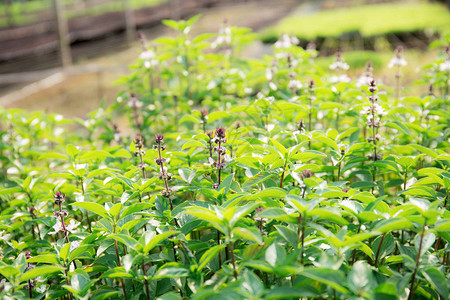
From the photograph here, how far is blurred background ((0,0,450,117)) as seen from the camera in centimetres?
463

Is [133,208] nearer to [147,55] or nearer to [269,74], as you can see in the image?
[269,74]

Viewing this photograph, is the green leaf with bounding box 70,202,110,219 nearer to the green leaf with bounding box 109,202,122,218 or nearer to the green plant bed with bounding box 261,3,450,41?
the green leaf with bounding box 109,202,122,218

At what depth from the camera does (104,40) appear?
395 inches

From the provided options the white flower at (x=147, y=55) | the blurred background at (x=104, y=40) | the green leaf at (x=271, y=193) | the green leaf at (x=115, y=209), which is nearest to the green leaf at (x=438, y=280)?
the green leaf at (x=271, y=193)

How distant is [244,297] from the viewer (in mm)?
790

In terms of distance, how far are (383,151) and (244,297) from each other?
93 cm

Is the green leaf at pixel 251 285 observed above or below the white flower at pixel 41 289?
above

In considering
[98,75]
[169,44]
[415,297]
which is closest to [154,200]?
[415,297]

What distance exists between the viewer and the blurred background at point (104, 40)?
4629mm

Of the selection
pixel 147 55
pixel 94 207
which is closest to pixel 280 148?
pixel 94 207

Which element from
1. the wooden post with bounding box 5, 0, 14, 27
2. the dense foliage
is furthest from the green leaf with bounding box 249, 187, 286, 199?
the wooden post with bounding box 5, 0, 14, 27

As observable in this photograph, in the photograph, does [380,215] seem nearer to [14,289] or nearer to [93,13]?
[14,289]

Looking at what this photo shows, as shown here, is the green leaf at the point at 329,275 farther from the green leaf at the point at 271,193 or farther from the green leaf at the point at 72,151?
the green leaf at the point at 72,151

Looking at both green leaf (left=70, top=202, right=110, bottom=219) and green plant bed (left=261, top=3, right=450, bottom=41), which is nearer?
green leaf (left=70, top=202, right=110, bottom=219)
